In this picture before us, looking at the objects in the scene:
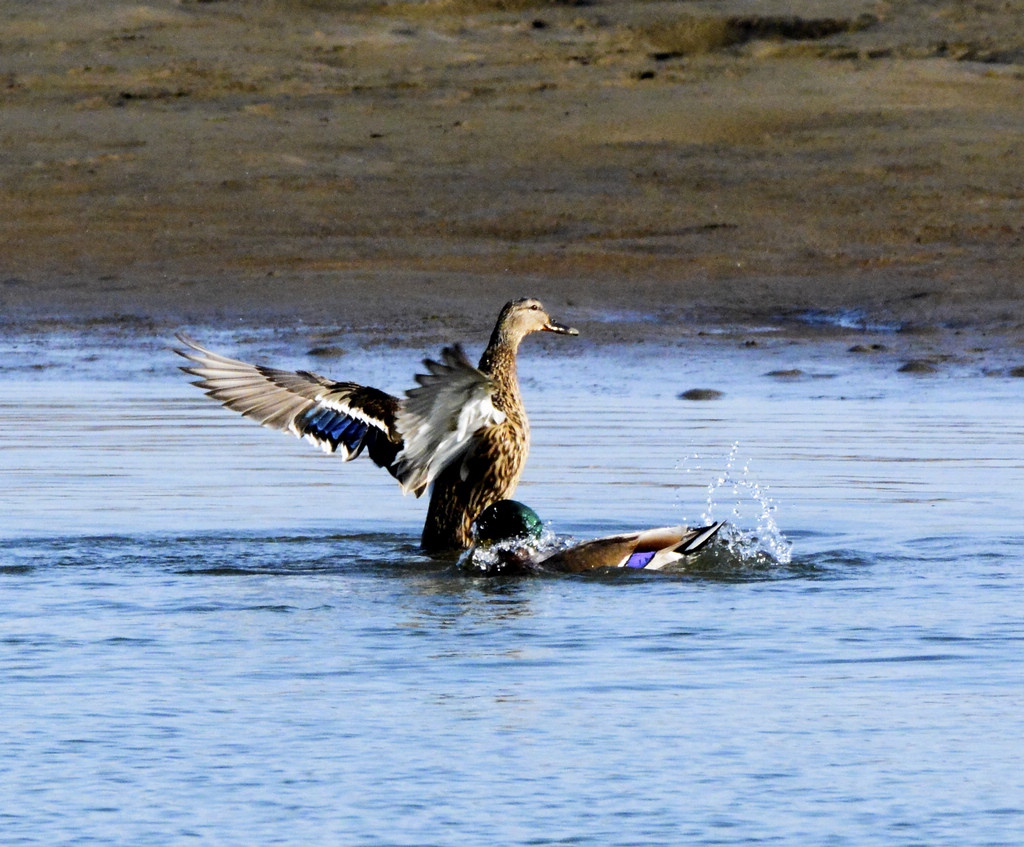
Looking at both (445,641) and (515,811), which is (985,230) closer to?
(445,641)

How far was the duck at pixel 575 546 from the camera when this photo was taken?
7746mm

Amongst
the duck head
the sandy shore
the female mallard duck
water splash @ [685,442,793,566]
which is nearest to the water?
water splash @ [685,442,793,566]

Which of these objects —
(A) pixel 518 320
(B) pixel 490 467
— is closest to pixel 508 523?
(B) pixel 490 467

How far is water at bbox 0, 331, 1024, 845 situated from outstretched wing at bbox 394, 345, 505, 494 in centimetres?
37

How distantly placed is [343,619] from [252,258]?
11.4 m

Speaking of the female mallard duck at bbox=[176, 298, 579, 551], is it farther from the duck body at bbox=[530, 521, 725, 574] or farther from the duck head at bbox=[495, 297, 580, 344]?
the duck body at bbox=[530, 521, 725, 574]

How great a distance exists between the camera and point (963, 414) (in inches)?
485

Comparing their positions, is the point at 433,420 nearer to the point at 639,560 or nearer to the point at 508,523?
the point at 508,523

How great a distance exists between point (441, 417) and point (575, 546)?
68 cm

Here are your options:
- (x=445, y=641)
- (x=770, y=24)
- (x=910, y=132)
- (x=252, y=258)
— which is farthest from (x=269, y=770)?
(x=770, y=24)

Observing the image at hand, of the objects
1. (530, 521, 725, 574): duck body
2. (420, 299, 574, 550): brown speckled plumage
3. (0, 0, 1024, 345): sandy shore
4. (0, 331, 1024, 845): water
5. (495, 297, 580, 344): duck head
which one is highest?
(0, 0, 1024, 345): sandy shore

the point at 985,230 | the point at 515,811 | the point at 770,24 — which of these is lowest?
the point at 515,811

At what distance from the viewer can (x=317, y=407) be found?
28.6ft

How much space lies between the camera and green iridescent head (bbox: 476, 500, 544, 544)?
7.96 m
